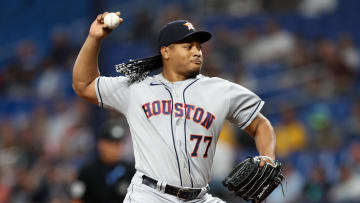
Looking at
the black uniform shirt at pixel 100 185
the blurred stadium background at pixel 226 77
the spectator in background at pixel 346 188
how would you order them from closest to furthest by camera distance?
the black uniform shirt at pixel 100 185 < the spectator in background at pixel 346 188 < the blurred stadium background at pixel 226 77

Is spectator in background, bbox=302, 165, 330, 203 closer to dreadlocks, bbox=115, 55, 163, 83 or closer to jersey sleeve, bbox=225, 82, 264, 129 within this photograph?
jersey sleeve, bbox=225, 82, 264, 129

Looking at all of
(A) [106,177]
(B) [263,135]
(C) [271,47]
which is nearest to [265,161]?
(B) [263,135]

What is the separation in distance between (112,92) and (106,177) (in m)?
1.49

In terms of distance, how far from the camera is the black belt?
4094 mm

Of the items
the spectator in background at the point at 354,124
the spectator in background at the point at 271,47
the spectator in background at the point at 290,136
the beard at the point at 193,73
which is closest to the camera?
the beard at the point at 193,73

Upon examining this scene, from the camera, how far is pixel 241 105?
14.1ft

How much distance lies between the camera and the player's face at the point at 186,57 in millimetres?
4273

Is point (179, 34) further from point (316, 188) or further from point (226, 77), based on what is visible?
point (226, 77)

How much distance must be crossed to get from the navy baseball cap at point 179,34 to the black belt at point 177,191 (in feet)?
2.80

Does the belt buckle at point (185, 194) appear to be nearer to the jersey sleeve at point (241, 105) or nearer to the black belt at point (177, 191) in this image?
the black belt at point (177, 191)

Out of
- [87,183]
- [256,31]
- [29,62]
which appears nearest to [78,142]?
[29,62]

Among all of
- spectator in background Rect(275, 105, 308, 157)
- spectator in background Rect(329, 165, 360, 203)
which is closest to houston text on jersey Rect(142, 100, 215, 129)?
spectator in background Rect(329, 165, 360, 203)

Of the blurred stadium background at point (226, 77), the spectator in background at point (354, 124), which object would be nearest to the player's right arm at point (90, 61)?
the blurred stadium background at point (226, 77)

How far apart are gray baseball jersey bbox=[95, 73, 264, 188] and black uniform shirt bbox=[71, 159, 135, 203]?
139cm
